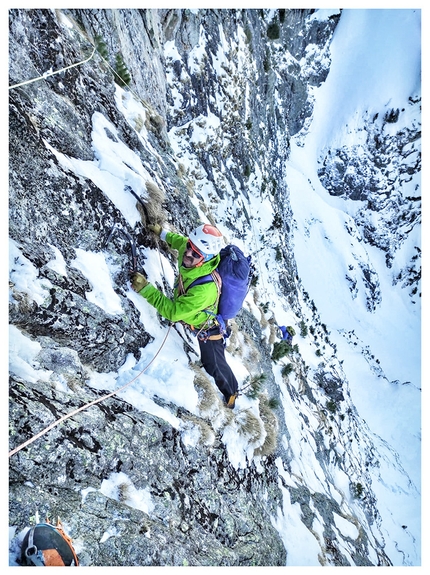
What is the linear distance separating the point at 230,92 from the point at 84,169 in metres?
16.1

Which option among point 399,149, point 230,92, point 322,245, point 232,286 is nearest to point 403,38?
point 399,149

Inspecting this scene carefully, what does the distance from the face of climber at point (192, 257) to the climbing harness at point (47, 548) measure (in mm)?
3291

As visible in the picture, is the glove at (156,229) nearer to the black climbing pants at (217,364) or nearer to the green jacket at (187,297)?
the green jacket at (187,297)

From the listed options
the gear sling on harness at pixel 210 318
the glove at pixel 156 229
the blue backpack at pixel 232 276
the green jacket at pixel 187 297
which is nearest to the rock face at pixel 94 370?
the glove at pixel 156 229

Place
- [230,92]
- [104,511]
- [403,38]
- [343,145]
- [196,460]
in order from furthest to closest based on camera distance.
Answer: [343,145] → [403,38] → [230,92] → [196,460] → [104,511]

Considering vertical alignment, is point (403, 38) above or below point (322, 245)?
above

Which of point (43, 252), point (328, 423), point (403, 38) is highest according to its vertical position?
point (403, 38)

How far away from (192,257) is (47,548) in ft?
11.4

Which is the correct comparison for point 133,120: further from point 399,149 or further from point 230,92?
point 399,149

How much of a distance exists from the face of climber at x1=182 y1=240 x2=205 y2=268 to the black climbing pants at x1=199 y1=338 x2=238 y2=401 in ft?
5.26

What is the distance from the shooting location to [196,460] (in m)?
4.85

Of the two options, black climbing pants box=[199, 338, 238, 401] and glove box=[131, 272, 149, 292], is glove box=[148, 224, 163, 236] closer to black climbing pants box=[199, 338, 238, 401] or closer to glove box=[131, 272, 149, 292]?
glove box=[131, 272, 149, 292]

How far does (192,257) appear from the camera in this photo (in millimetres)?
4973

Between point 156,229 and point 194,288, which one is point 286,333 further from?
point 194,288
